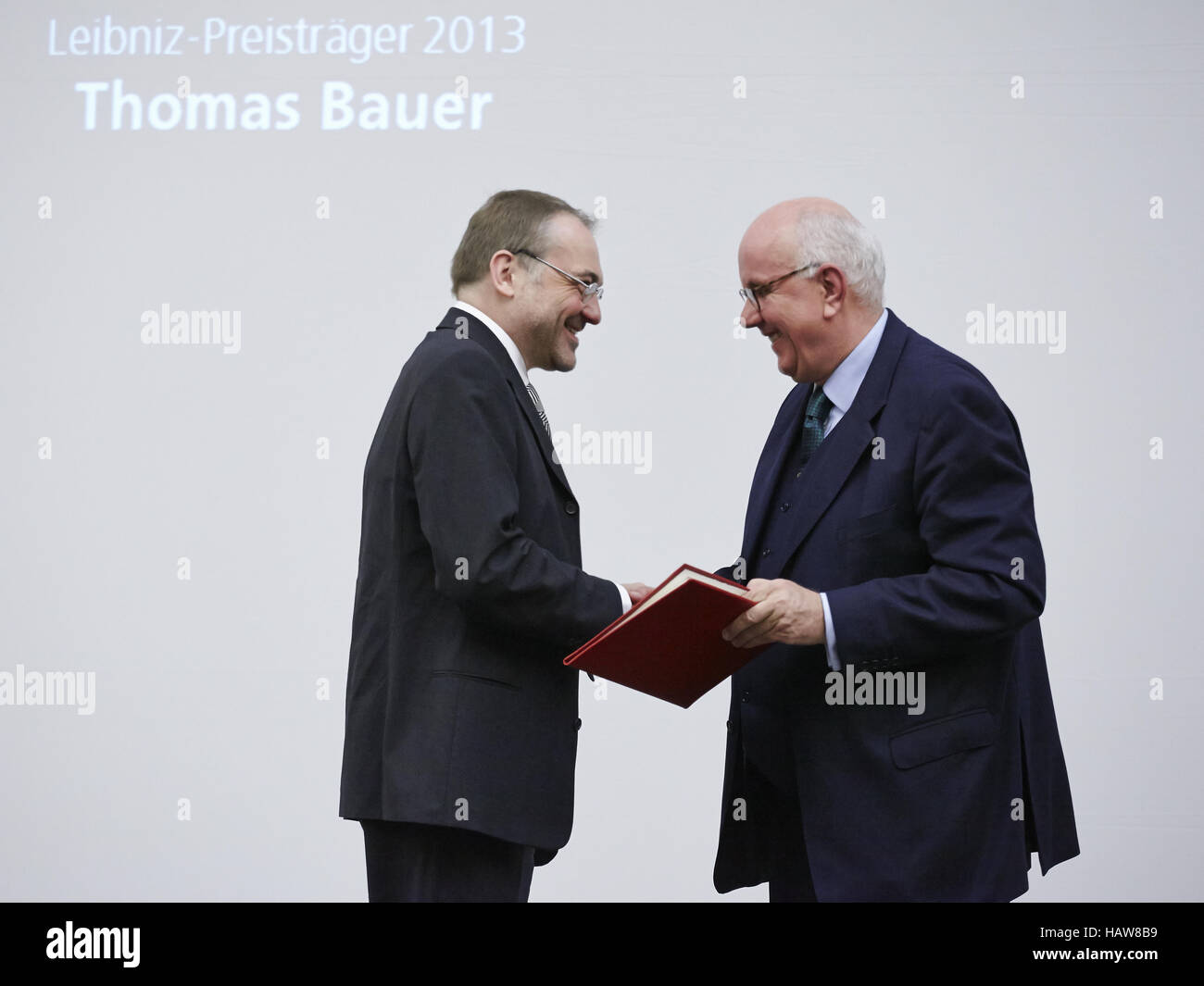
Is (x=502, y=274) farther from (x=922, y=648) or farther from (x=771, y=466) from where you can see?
(x=922, y=648)

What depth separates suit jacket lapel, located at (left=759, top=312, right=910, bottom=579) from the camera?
2.34m

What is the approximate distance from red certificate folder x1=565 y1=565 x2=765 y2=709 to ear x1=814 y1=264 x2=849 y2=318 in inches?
24.1

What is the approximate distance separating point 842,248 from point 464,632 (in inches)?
41.1

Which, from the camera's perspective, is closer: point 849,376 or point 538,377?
point 849,376

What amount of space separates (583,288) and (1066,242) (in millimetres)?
1906

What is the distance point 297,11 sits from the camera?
12.8 ft

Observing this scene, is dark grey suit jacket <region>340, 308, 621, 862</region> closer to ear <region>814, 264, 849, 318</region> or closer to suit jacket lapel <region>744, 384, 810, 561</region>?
suit jacket lapel <region>744, 384, 810, 561</region>

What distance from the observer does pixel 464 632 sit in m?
2.34
